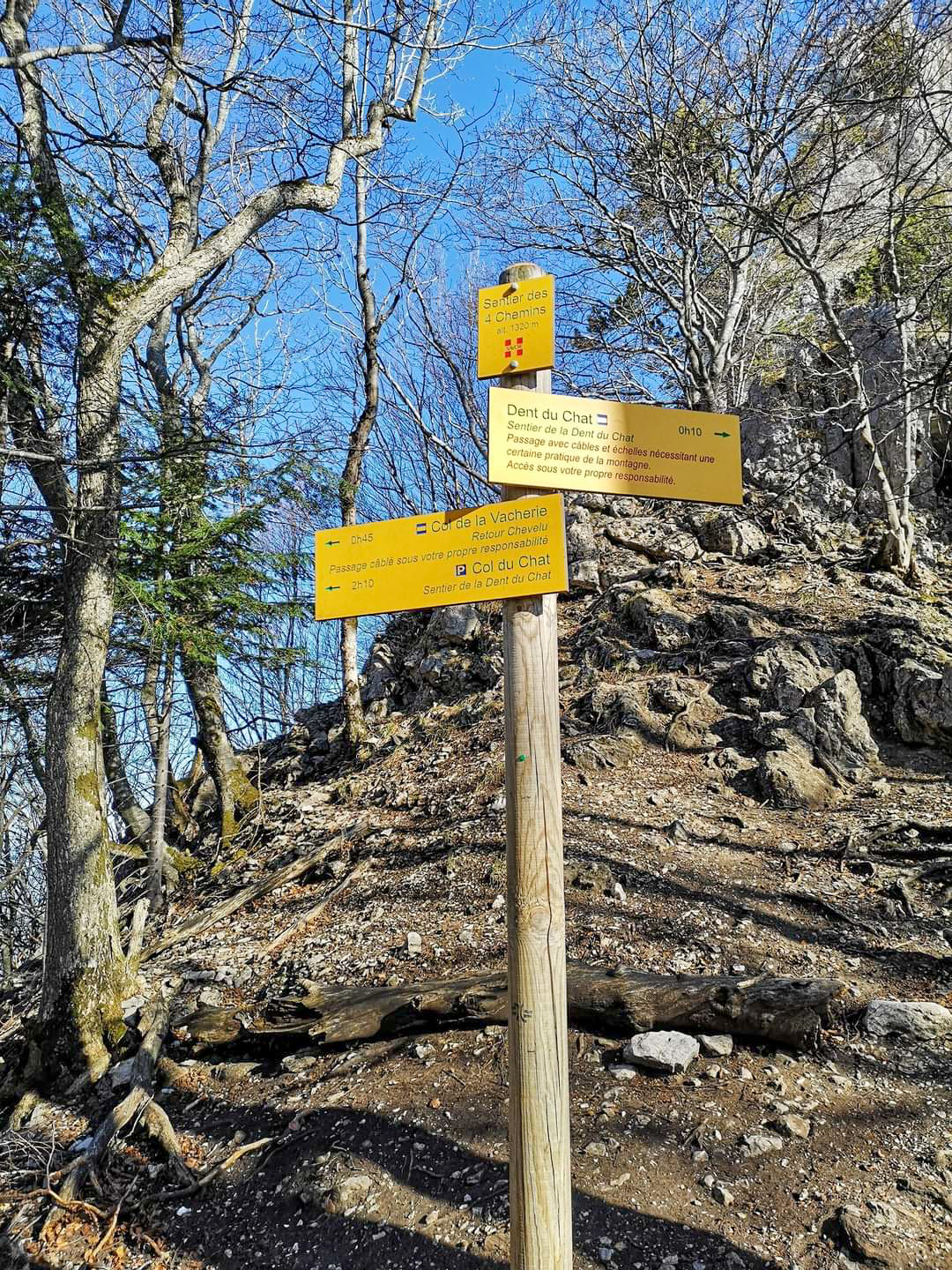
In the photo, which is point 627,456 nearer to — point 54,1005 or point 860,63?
point 54,1005

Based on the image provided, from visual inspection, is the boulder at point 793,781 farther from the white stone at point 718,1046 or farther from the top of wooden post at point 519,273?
the top of wooden post at point 519,273

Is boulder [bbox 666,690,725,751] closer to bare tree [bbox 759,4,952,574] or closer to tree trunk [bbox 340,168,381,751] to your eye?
bare tree [bbox 759,4,952,574]

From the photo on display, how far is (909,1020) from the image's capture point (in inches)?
134

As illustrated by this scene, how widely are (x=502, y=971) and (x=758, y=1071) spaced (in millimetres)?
1335

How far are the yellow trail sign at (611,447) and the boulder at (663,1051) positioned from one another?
A: 7.81 ft

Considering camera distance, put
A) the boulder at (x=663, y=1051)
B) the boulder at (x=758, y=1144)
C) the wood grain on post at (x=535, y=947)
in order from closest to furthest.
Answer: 1. the wood grain on post at (x=535, y=947)
2. the boulder at (x=758, y=1144)
3. the boulder at (x=663, y=1051)

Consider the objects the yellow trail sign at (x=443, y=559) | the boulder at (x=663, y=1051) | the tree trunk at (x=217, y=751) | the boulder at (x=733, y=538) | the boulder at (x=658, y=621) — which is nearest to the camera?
the yellow trail sign at (x=443, y=559)

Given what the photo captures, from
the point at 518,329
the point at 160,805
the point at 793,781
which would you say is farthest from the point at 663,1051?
the point at 160,805

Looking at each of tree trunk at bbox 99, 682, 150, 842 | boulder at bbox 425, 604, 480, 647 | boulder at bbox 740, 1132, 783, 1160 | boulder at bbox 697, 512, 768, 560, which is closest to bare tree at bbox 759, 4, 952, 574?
boulder at bbox 697, 512, 768, 560

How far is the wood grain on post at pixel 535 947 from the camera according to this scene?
7.16 feet

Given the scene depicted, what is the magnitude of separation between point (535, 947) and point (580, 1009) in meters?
1.62

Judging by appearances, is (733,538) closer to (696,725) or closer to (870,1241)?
(696,725)

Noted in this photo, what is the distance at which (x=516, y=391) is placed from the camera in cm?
244

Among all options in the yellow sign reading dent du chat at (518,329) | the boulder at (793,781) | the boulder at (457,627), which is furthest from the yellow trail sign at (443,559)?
the boulder at (457,627)
